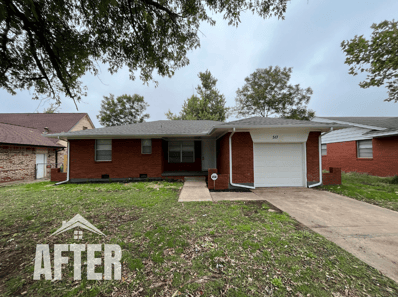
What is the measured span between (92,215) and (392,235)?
261 inches

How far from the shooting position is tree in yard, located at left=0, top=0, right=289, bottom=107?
4.05m

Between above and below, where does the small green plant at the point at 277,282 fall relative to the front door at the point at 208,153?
below

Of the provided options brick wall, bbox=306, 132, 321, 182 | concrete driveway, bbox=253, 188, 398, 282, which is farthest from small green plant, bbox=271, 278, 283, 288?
brick wall, bbox=306, 132, 321, 182

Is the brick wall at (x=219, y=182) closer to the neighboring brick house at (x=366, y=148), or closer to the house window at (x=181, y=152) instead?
the house window at (x=181, y=152)

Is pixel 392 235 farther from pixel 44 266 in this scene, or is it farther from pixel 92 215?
pixel 92 215

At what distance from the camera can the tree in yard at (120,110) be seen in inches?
1111

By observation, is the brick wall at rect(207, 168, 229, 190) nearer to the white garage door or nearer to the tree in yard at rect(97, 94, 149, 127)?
the white garage door

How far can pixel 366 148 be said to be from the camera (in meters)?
10.9

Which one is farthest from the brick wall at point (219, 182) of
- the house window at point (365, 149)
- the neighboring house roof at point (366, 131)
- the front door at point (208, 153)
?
the house window at point (365, 149)

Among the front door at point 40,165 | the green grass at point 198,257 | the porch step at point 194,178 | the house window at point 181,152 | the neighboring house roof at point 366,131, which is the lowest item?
the green grass at point 198,257

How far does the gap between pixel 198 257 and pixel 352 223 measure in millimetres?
3719

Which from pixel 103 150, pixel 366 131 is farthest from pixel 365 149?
pixel 103 150

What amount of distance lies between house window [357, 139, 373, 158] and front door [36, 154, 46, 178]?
77.9 feet

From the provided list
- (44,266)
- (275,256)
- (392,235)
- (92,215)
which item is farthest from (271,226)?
(92,215)
